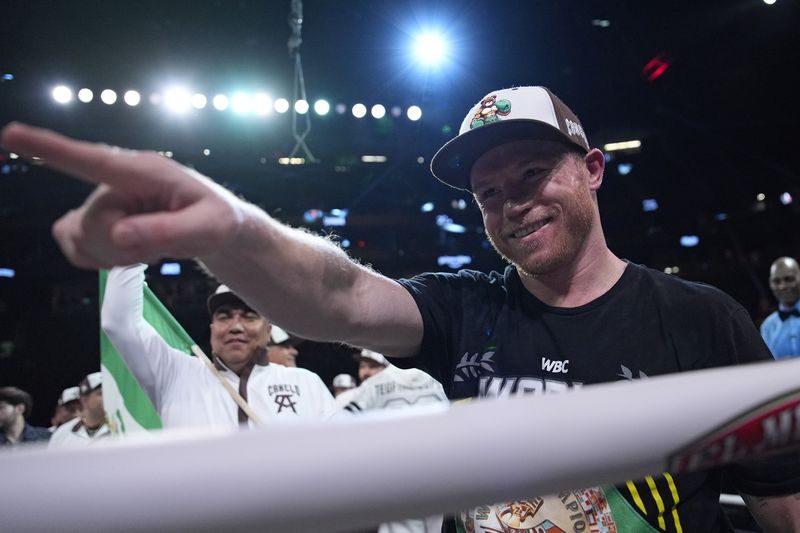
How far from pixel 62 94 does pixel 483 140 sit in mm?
8393

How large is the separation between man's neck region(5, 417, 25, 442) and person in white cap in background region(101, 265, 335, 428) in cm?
358

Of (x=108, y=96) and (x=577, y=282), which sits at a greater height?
(x=108, y=96)

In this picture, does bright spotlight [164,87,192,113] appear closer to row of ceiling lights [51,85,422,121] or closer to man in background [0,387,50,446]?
row of ceiling lights [51,85,422,121]

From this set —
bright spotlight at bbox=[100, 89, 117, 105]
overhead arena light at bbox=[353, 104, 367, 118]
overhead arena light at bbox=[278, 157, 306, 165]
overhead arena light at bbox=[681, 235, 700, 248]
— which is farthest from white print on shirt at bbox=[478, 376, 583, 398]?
overhead arena light at bbox=[681, 235, 700, 248]

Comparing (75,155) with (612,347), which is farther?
(612,347)

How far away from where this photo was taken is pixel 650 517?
1.12 metres

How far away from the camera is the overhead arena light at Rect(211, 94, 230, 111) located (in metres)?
8.61

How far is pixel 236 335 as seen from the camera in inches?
119

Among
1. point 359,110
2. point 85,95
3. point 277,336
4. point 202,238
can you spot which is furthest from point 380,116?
point 202,238

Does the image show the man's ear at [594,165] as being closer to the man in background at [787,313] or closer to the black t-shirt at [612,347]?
the black t-shirt at [612,347]

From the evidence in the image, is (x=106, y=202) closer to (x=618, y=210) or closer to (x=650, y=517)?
(x=650, y=517)

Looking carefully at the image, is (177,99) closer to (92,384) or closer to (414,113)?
(414,113)

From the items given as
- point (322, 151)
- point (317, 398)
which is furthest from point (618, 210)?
point (317, 398)

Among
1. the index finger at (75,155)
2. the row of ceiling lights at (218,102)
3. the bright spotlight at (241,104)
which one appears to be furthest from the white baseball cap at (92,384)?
the index finger at (75,155)
